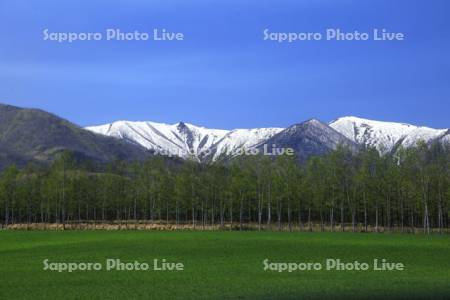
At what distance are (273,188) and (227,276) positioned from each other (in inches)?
2995

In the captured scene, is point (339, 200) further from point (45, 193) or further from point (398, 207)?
point (45, 193)

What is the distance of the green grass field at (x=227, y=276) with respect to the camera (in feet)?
83.7

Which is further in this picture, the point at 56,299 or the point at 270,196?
the point at 270,196

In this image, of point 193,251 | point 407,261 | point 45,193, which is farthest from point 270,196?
point 407,261

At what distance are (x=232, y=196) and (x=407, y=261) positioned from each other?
71762 mm

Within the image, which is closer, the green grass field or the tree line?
the green grass field

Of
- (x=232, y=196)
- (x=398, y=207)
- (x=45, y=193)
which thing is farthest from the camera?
(x=45, y=193)

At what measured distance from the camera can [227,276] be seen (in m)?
31.6

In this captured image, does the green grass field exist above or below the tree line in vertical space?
below

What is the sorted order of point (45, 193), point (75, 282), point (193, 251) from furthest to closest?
point (45, 193), point (193, 251), point (75, 282)

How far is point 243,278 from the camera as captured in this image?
1209 inches

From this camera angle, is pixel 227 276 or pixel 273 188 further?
pixel 273 188

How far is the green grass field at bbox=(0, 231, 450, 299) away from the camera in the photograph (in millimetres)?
25516

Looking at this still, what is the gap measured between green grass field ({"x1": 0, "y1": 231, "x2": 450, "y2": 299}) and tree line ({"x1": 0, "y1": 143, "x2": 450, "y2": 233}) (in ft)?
154
